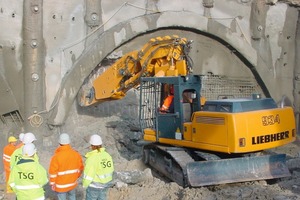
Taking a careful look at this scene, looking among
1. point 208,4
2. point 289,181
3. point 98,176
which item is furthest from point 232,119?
point 208,4

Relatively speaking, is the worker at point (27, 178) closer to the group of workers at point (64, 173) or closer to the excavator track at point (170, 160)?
the group of workers at point (64, 173)

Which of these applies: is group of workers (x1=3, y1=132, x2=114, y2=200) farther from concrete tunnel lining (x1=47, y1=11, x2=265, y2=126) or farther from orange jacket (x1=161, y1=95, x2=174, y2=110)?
concrete tunnel lining (x1=47, y1=11, x2=265, y2=126)

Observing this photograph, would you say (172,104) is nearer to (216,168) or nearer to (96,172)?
(216,168)

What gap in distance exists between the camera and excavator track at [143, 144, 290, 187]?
287 inches

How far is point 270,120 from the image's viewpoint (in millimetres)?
7395

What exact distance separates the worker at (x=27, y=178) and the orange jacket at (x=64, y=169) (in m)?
0.41

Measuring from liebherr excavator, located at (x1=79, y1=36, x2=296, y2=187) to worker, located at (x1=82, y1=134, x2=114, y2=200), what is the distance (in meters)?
1.71

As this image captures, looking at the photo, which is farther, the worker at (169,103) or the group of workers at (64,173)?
the worker at (169,103)

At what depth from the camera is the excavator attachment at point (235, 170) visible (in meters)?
7.29

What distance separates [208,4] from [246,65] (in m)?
2.18

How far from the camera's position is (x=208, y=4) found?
42.5 ft

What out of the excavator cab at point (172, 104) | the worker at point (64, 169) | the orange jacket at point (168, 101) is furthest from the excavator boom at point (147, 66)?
the worker at point (64, 169)

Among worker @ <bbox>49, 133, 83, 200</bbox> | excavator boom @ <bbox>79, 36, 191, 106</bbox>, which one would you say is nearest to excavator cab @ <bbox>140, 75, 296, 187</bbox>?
excavator boom @ <bbox>79, 36, 191, 106</bbox>

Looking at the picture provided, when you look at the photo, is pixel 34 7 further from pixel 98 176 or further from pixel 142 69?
pixel 98 176
